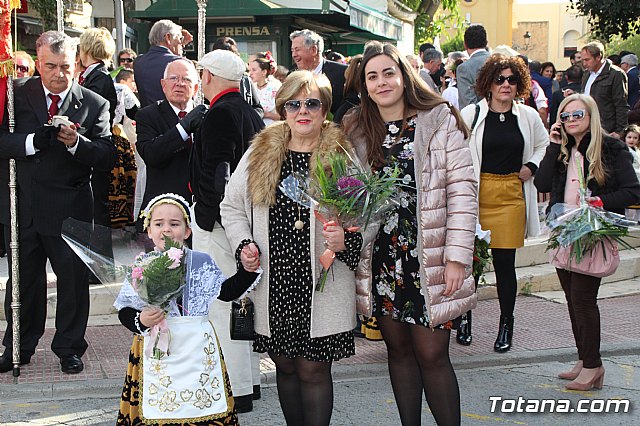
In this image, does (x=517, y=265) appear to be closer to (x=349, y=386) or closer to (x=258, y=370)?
(x=349, y=386)

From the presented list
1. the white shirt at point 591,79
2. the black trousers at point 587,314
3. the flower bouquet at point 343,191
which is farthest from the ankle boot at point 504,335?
the white shirt at point 591,79

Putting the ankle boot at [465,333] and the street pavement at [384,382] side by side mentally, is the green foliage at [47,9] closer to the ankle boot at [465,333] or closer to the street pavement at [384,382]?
the street pavement at [384,382]

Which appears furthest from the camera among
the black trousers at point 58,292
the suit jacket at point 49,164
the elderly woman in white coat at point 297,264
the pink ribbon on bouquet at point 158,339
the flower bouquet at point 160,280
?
the black trousers at point 58,292

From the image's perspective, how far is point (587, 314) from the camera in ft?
20.1

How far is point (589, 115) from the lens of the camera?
619 cm

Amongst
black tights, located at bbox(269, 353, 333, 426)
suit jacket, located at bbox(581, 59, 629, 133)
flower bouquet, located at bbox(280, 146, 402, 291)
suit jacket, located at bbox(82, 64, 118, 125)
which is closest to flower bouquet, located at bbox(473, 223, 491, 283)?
flower bouquet, located at bbox(280, 146, 402, 291)

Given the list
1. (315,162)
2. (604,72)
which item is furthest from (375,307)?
(604,72)

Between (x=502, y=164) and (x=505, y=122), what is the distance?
0.33m

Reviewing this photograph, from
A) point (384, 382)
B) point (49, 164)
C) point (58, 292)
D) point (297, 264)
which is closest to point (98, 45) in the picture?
point (49, 164)

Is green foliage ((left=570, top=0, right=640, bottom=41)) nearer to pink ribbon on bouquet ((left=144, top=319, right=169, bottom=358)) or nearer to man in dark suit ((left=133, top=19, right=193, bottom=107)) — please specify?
man in dark suit ((left=133, top=19, right=193, bottom=107))

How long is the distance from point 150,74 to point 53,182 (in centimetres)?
204

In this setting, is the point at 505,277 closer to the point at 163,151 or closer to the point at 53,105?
the point at 163,151

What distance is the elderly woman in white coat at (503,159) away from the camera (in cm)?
707

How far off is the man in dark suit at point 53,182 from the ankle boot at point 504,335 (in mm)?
3112
